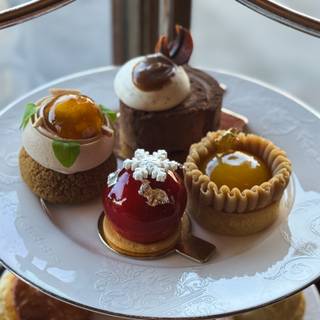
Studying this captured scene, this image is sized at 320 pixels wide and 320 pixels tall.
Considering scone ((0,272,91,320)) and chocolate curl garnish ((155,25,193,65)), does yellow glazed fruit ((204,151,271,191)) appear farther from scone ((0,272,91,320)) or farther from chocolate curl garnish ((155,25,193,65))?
scone ((0,272,91,320))

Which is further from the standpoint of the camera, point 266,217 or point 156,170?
point 266,217

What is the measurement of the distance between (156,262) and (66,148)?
194 millimetres

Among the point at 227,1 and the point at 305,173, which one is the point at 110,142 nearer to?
the point at 305,173

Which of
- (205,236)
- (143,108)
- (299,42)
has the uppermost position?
(143,108)

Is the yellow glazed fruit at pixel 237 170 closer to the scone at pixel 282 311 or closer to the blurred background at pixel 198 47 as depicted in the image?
the scone at pixel 282 311

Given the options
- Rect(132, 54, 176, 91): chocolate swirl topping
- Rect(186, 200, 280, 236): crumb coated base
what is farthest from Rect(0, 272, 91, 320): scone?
Rect(132, 54, 176, 91): chocolate swirl topping

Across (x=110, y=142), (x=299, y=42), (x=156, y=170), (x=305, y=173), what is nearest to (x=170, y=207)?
(x=156, y=170)

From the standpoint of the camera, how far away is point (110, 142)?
38.0 inches

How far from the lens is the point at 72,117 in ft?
2.97

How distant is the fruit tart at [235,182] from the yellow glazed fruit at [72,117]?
145mm

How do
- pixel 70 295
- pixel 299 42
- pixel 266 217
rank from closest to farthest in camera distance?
pixel 70 295 < pixel 266 217 < pixel 299 42

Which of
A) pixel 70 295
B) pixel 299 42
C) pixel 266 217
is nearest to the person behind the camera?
pixel 70 295

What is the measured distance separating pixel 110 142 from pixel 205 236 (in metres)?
0.19

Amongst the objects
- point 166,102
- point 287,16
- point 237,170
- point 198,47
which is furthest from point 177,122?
point 198,47
